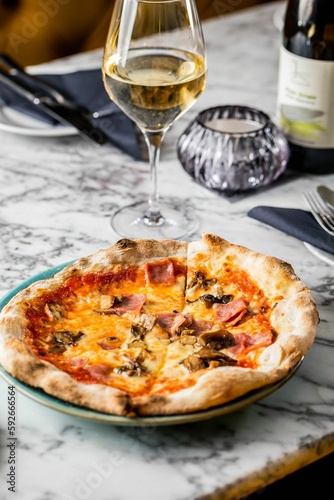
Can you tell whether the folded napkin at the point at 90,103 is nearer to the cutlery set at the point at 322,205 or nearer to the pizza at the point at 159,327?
the cutlery set at the point at 322,205

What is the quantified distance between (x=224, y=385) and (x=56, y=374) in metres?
0.22

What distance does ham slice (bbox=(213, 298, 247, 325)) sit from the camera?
4.07 ft

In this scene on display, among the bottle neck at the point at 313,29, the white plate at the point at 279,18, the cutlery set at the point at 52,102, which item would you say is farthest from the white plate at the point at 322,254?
the white plate at the point at 279,18

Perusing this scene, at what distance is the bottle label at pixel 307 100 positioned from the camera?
1.68 meters

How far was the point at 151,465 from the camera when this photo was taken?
104 cm

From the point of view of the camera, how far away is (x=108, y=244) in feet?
5.15

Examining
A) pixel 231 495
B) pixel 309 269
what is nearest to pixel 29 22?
pixel 309 269

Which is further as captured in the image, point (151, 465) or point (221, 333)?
point (221, 333)

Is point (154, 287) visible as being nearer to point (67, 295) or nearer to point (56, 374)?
point (67, 295)

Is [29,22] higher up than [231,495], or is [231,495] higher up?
[231,495]

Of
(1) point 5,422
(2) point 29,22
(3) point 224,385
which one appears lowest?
(2) point 29,22

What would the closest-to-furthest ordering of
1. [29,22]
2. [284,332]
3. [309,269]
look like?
[284,332] < [309,269] < [29,22]

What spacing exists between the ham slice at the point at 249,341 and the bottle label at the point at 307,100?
681 mm

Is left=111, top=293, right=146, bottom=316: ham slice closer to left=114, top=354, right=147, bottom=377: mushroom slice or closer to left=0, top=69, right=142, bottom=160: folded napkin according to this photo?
left=114, top=354, right=147, bottom=377: mushroom slice
